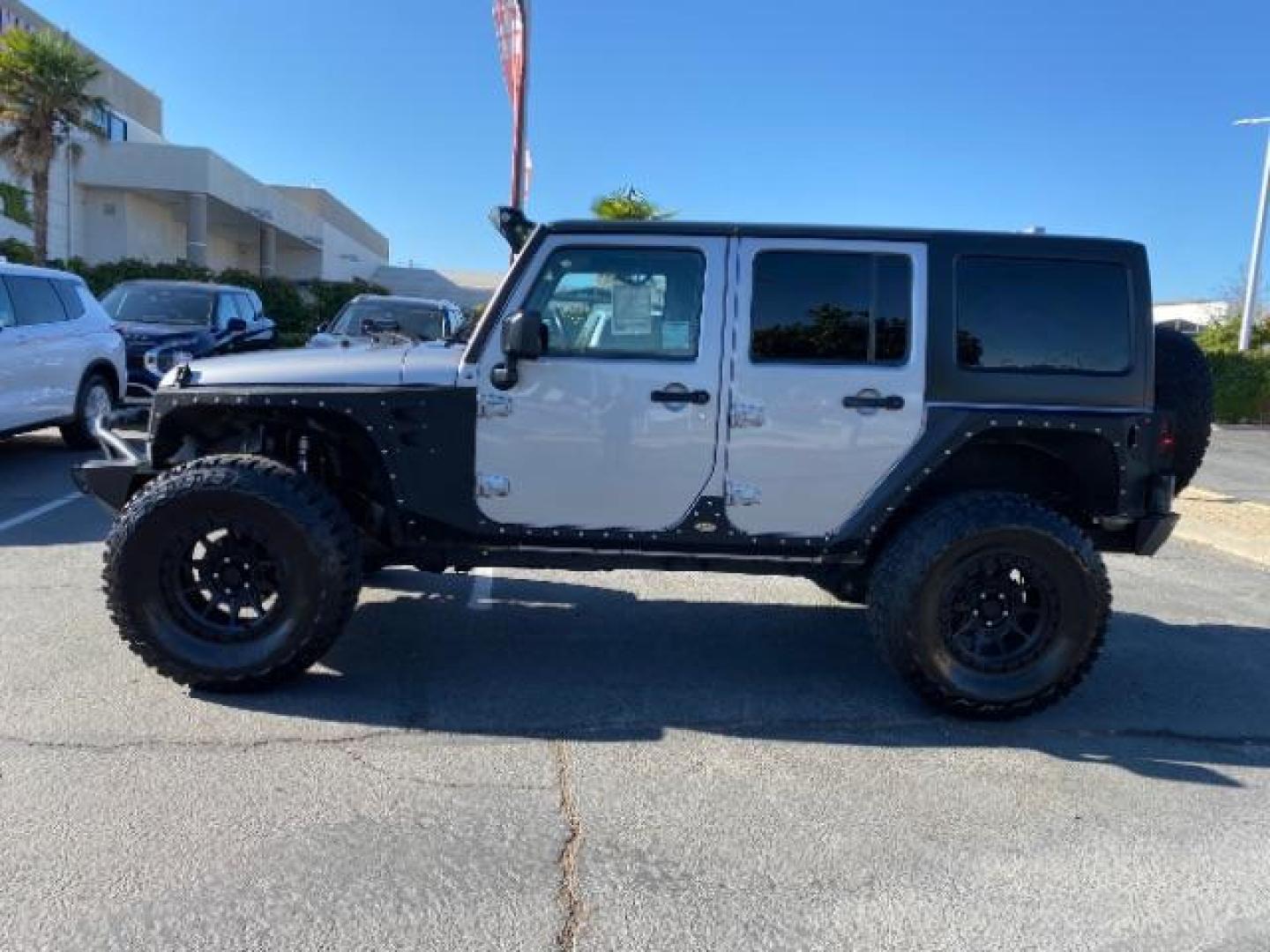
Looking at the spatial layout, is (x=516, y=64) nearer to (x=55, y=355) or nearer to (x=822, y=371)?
(x=55, y=355)

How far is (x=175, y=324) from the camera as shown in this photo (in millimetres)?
12469

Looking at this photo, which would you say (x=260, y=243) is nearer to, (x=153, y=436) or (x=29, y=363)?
(x=29, y=363)

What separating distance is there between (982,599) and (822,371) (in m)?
1.21

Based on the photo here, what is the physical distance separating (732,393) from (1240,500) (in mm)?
9070

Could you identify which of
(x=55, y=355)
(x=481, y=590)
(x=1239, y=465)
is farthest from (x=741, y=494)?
(x=1239, y=465)

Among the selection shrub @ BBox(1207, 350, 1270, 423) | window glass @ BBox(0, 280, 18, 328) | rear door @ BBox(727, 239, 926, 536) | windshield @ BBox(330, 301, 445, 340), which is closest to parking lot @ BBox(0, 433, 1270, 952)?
rear door @ BBox(727, 239, 926, 536)

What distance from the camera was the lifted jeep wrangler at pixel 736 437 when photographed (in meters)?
4.32

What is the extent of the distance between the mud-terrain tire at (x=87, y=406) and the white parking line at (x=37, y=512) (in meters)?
1.83

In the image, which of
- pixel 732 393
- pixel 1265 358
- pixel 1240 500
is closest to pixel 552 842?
pixel 732 393

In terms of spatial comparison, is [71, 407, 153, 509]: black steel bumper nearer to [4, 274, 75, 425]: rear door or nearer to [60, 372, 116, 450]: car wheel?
[4, 274, 75, 425]: rear door

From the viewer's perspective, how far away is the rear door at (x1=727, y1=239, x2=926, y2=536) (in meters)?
4.37

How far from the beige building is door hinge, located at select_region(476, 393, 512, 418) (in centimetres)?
2874

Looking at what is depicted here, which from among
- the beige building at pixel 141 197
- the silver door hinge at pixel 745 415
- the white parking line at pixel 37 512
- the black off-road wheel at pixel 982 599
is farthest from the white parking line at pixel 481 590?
the beige building at pixel 141 197

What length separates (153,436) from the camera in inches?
180
